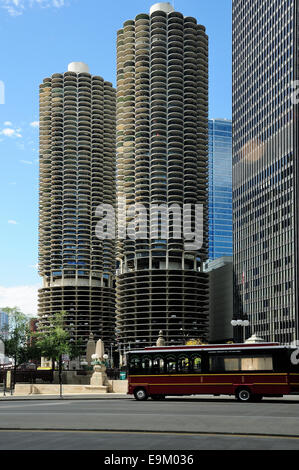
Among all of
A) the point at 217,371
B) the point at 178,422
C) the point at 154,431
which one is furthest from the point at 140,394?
the point at 154,431

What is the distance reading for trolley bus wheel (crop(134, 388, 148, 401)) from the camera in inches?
1737

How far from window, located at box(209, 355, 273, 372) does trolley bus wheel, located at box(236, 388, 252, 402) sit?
127 cm

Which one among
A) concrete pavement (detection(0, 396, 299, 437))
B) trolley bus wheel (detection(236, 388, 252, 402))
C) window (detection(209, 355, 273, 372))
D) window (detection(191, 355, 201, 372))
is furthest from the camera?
window (detection(191, 355, 201, 372))

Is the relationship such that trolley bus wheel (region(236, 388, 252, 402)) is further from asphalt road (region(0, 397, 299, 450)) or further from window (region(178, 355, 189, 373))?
asphalt road (region(0, 397, 299, 450))

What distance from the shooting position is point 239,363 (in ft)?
133

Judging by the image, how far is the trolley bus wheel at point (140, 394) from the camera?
4412 cm

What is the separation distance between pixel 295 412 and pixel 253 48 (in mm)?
153896

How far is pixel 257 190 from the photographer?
16550 cm

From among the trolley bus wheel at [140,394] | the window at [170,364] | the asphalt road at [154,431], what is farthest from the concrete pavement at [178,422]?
the trolley bus wheel at [140,394]

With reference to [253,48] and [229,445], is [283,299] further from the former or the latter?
[229,445]

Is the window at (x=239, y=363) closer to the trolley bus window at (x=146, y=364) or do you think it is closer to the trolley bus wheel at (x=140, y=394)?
the trolley bus window at (x=146, y=364)

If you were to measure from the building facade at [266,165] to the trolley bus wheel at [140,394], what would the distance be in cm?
10716

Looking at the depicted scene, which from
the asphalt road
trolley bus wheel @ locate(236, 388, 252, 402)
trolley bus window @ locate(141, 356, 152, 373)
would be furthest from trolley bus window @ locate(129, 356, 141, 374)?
the asphalt road
